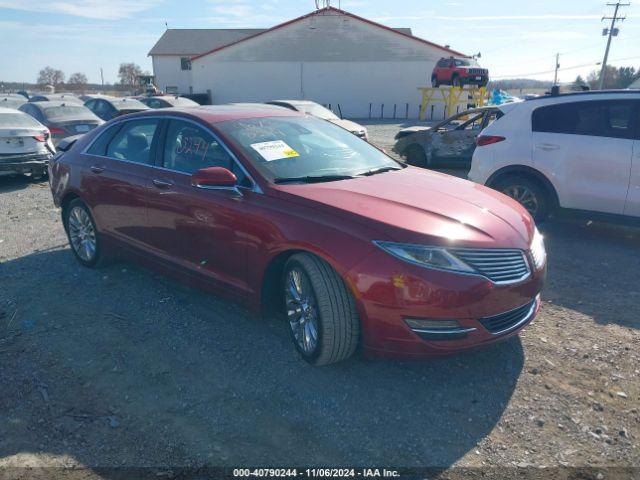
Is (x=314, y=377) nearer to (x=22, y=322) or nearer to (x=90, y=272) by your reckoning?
(x=22, y=322)

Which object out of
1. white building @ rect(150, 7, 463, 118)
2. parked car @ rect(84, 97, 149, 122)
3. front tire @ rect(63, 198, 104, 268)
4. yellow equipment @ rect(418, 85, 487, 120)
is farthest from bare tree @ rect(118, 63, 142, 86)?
front tire @ rect(63, 198, 104, 268)

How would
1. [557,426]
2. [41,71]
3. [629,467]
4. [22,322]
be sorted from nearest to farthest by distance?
[629,467]
[557,426]
[22,322]
[41,71]

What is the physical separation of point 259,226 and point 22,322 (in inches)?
88.7

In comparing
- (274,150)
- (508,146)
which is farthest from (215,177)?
(508,146)

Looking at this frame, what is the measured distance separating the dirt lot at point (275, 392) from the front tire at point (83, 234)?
605 millimetres

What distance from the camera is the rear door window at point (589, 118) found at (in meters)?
5.84

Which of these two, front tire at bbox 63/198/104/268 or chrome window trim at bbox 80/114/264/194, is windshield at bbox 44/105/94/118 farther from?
chrome window trim at bbox 80/114/264/194

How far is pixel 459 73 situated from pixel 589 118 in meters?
23.0

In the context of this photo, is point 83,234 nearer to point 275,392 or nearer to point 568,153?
point 275,392

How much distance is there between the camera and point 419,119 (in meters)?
32.4

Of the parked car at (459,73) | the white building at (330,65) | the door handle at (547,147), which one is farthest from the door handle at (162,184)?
the white building at (330,65)

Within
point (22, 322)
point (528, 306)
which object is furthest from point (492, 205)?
point (22, 322)

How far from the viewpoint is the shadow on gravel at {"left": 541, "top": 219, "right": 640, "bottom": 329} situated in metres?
4.46

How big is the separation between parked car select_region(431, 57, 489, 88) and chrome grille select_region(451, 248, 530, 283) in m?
26.2
